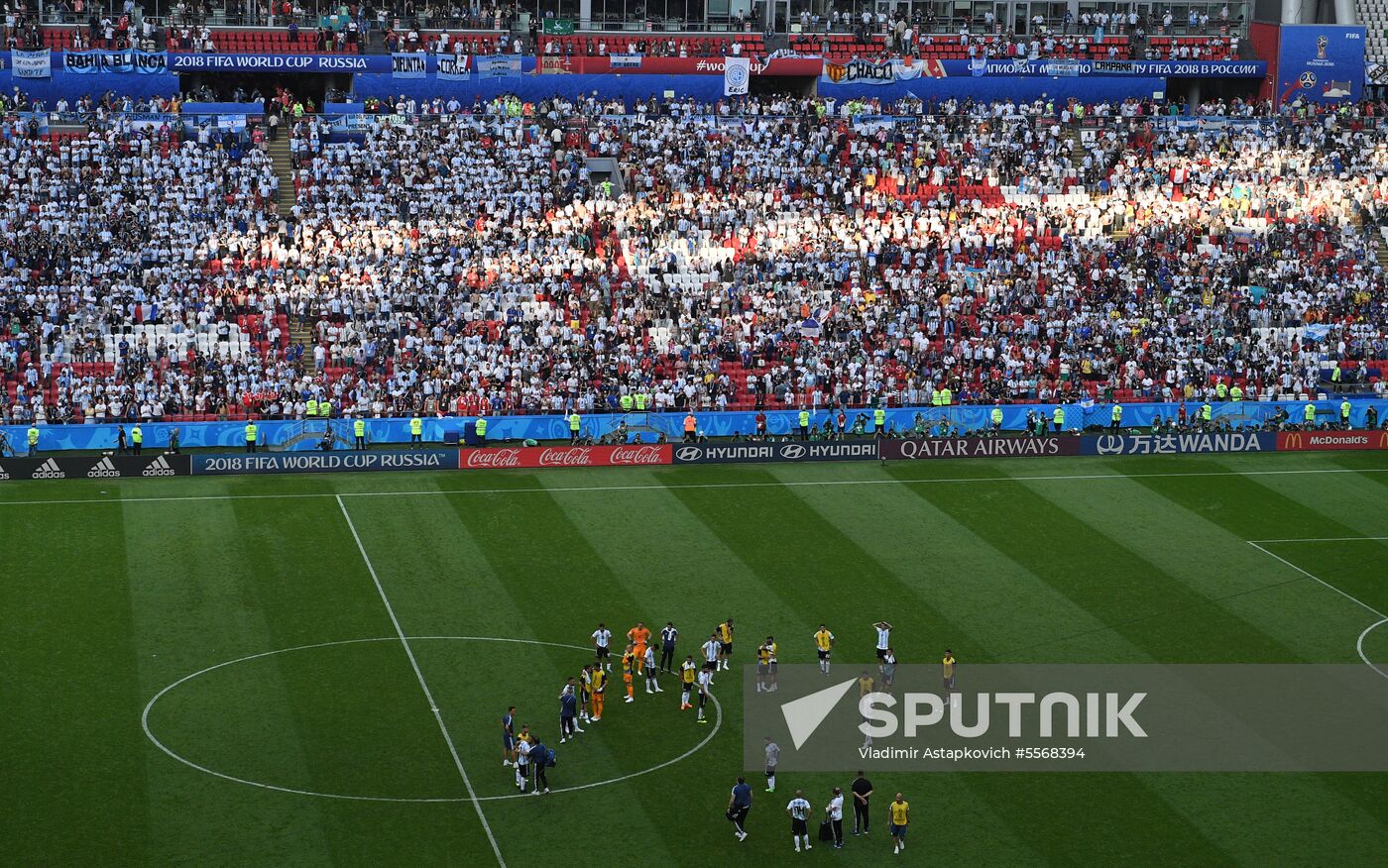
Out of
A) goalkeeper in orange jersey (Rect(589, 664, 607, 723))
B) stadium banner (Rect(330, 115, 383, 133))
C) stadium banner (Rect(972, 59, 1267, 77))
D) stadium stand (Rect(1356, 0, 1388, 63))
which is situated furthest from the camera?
stadium stand (Rect(1356, 0, 1388, 63))

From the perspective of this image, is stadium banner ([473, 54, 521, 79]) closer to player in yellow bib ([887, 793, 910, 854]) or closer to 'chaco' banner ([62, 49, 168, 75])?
'chaco' banner ([62, 49, 168, 75])

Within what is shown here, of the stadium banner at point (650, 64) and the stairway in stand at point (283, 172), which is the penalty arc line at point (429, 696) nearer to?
the stairway in stand at point (283, 172)

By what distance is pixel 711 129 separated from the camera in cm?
7612

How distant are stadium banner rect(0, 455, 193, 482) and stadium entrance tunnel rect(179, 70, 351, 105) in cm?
2768

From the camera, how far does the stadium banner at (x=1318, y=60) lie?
84.8m

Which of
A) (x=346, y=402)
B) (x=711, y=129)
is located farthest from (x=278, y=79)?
(x=346, y=402)

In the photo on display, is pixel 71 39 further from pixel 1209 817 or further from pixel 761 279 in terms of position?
pixel 1209 817

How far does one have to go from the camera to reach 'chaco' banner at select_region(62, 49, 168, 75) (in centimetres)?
7356

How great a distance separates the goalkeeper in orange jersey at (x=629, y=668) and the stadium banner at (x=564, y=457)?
19.5m

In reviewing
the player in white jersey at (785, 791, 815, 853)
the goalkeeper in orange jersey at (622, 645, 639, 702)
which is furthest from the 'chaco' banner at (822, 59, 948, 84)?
the player in white jersey at (785, 791, 815, 853)

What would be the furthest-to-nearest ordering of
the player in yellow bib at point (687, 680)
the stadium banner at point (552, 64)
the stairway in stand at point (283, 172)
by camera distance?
the stadium banner at point (552, 64) < the stairway in stand at point (283, 172) < the player in yellow bib at point (687, 680)

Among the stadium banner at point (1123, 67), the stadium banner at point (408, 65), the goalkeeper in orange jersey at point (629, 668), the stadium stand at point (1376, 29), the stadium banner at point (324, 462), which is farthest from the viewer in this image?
the stadium stand at point (1376, 29)

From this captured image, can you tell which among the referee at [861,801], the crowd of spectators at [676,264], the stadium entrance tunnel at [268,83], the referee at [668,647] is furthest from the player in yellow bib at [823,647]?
the stadium entrance tunnel at [268,83]

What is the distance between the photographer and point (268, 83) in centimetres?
7856
